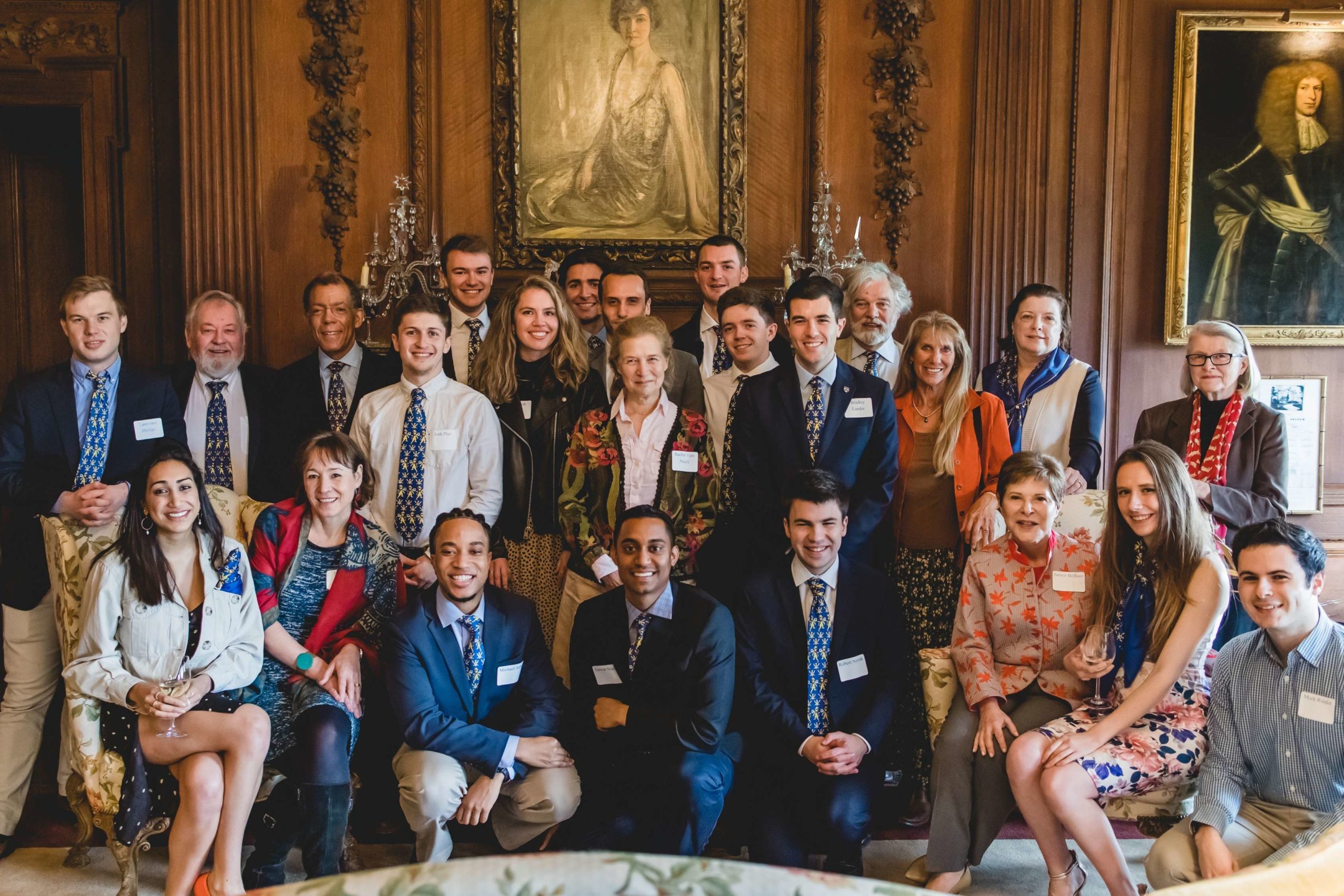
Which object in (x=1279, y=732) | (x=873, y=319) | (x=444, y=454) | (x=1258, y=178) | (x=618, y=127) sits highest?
(x=618, y=127)

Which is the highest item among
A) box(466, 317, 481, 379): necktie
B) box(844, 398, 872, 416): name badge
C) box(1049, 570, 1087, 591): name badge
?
box(466, 317, 481, 379): necktie

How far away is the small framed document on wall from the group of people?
65.1 inches

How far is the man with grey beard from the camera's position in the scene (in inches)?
156

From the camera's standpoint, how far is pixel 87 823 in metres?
3.04

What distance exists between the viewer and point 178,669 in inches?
117

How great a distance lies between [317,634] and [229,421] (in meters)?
1.18

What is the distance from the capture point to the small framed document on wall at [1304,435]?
5.18 meters

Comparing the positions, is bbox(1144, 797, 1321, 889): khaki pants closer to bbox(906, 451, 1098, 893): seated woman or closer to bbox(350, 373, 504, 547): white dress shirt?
bbox(906, 451, 1098, 893): seated woman

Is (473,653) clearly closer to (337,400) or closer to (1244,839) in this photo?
(337,400)

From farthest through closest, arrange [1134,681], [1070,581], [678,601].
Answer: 1. [678,601]
2. [1070,581]
3. [1134,681]

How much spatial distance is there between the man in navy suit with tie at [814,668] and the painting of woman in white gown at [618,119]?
7.59ft

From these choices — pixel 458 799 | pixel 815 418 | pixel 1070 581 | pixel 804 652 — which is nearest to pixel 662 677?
pixel 804 652

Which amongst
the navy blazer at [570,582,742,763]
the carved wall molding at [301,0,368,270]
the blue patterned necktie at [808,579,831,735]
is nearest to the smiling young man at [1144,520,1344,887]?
the blue patterned necktie at [808,579,831,735]

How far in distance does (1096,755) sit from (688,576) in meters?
1.30
